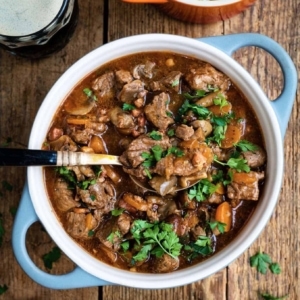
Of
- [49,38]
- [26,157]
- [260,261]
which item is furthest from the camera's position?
[260,261]

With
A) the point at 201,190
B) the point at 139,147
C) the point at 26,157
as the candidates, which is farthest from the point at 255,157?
the point at 26,157

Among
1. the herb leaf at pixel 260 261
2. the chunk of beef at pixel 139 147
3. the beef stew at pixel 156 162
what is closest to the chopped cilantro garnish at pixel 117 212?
the beef stew at pixel 156 162

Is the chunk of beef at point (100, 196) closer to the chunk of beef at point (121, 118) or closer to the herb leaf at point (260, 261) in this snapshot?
the chunk of beef at point (121, 118)

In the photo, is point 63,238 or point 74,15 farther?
point 74,15

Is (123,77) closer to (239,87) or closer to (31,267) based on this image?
(239,87)

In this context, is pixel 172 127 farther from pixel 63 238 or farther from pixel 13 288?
pixel 13 288

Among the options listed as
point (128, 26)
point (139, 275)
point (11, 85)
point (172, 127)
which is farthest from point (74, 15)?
point (139, 275)
